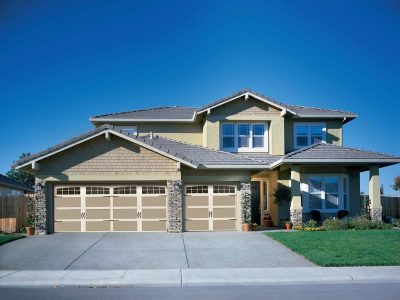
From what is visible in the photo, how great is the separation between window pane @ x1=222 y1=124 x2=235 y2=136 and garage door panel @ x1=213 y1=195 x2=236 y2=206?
14.9 feet

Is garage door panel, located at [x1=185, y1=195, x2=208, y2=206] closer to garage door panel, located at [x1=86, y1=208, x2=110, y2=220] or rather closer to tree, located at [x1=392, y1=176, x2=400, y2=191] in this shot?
garage door panel, located at [x1=86, y1=208, x2=110, y2=220]

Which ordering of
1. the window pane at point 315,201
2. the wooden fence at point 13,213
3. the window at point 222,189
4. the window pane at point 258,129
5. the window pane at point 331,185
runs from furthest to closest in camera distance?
the window pane at point 258,129
the window pane at point 331,185
the window pane at point 315,201
the wooden fence at point 13,213
the window at point 222,189

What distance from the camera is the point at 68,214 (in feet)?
61.7

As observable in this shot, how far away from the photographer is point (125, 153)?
19.0 metres

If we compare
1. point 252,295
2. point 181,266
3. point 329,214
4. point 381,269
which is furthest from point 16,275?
point 329,214

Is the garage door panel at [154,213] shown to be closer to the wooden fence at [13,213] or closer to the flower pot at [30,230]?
the flower pot at [30,230]

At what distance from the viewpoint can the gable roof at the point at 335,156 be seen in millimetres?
19750

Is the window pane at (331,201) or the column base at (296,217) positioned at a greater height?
the window pane at (331,201)

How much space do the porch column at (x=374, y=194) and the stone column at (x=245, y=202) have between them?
6.64 meters

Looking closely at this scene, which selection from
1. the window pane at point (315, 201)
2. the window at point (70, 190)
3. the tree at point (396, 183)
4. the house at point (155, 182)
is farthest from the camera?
the tree at point (396, 183)

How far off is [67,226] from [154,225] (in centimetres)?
388

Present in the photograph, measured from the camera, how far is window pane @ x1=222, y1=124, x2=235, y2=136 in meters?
23.0

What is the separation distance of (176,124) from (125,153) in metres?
6.08

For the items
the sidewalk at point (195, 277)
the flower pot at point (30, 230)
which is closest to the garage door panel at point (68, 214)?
the flower pot at point (30, 230)
